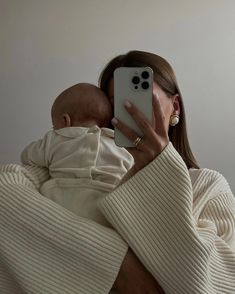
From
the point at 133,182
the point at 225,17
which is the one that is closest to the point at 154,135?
the point at 133,182

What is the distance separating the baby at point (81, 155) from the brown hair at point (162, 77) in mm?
140

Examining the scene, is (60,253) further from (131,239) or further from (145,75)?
(145,75)

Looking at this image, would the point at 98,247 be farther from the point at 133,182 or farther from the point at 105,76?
the point at 105,76

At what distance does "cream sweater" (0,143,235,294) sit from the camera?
0.68m

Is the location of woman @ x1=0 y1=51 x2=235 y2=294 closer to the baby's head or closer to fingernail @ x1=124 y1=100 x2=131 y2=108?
fingernail @ x1=124 y1=100 x2=131 y2=108

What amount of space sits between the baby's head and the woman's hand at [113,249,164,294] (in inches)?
13.1

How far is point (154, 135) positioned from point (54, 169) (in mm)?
256

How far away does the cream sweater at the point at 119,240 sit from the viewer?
0.68 m

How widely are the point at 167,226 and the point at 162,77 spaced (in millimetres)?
456

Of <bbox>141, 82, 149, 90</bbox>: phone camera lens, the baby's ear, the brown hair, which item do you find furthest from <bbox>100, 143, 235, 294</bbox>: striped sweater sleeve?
the brown hair

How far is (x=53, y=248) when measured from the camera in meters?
0.72

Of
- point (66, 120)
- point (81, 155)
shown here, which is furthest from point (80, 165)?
point (66, 120)

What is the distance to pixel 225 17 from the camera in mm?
1504

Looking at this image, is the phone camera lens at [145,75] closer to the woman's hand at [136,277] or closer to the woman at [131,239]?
the woman at [131,239]
